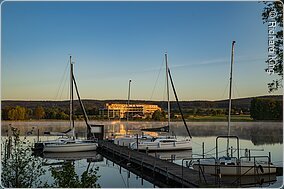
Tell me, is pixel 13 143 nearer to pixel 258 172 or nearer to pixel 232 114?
pixel 258 172

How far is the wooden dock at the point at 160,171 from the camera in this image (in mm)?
6987

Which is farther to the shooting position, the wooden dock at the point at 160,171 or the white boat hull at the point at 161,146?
the white boat hull at the point at 161,146

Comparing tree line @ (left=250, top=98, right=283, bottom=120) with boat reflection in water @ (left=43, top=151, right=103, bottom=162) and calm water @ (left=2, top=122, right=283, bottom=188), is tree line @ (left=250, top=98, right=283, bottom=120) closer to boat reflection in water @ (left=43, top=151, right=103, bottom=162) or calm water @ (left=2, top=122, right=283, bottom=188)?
calm water @ (left=2, top=122, right=283, bottom=188)

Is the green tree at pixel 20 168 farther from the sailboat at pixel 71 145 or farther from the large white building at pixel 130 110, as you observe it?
the sailboat at pixel 71 145

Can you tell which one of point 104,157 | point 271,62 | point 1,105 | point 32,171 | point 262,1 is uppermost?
point 262,1

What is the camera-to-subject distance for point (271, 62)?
16.2 feet

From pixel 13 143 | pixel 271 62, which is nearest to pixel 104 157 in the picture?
pixel 13 143

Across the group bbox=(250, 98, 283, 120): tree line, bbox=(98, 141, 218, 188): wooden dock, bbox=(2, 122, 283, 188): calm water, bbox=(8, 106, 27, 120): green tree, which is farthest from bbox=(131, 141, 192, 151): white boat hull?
bbox=(8, 106, 27, 120): green tree

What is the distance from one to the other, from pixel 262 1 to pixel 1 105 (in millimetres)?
3081

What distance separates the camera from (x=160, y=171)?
8789 millimetres

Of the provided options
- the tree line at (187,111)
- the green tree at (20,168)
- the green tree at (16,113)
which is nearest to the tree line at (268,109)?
the tree line at (187,111)

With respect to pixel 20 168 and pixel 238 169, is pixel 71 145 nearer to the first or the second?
pixel 238 169

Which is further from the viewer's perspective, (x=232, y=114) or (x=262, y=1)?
(x=232, y=114)

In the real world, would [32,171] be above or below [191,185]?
above
